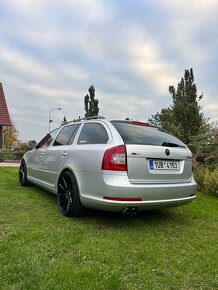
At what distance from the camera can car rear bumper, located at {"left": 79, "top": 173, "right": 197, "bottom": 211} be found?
3770mm

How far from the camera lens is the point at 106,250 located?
326 centimetres

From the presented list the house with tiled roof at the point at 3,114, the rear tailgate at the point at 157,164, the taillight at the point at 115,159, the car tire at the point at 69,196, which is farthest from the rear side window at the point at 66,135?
the house with tiled roof at the point at 3,114

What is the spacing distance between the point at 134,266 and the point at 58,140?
3356mm


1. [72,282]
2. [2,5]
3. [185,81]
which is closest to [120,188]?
[72,282]

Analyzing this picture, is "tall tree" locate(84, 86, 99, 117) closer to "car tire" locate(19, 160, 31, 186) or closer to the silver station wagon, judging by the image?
"car tire" locate(19, 160, 31, 186)

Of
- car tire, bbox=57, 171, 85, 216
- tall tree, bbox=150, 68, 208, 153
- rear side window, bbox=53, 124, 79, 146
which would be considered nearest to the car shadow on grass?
car tire, bbox=57, 171, 85, 216

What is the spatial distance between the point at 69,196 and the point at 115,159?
113 centimetres

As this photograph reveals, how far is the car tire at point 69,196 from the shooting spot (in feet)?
14.3

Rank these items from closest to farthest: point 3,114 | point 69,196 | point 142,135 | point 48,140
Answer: point 142,135
point 69,196
point 48,140
point 3,114

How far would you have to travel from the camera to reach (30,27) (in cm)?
1134

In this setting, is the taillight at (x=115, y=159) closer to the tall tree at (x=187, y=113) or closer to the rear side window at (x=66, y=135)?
the rear side window at (x=66, y=135)

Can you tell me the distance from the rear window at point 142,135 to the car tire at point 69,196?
1.02 meters

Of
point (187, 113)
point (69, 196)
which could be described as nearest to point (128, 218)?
point (69, 196)

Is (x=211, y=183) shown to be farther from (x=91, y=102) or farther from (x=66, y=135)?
(x=91, y=102)
